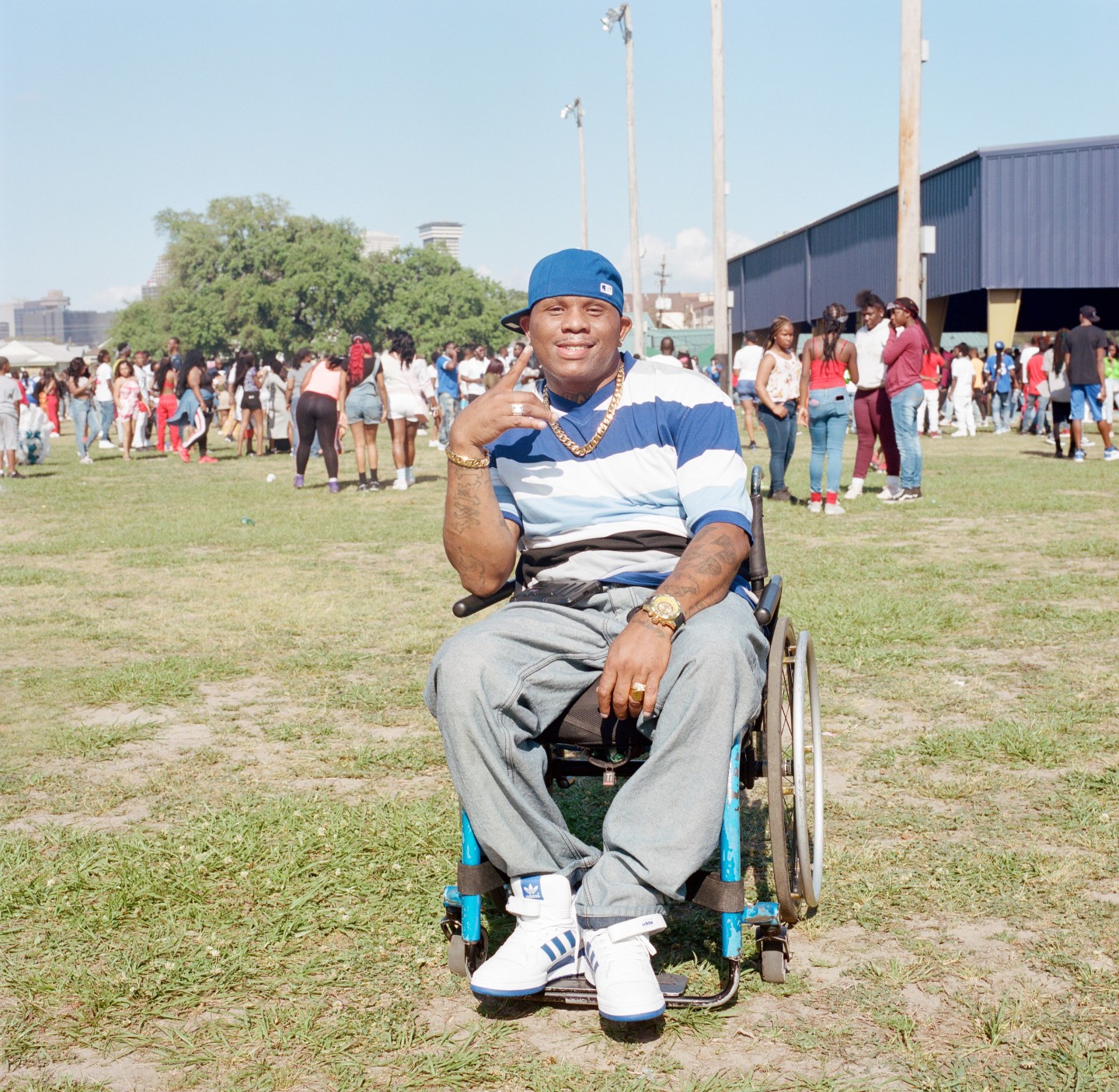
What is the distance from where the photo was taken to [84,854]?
3.96 m

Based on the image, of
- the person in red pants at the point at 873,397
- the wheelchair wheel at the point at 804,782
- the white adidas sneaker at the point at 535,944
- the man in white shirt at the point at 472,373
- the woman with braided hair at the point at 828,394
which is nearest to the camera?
the white adidas sneaker at the point at 535,944

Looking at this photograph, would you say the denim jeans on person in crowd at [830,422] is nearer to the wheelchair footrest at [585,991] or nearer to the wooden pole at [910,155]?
the wooden pole at [910,155]

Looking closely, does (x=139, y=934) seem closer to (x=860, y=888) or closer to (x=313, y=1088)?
(x=313, y=1088)

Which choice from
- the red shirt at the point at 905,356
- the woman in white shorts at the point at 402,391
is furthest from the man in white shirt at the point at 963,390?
the woman in white shorts at the point at 402,391

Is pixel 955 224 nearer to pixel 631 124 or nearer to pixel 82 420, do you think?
pixel 631 124

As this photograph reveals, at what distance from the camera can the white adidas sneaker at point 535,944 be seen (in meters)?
2.90

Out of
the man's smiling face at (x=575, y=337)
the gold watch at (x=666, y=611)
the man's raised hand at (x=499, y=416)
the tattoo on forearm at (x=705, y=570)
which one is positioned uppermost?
the man's smiling face at (x=575, y=337)

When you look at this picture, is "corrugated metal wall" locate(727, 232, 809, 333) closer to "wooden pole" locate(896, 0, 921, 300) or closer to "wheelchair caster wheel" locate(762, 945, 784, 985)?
"wooden pole" locate(896, 0, 921, 300)

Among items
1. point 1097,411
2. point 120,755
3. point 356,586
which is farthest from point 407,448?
point 120,755

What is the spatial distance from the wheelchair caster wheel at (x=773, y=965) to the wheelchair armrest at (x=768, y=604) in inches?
29.7

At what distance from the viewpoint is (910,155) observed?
16.6m

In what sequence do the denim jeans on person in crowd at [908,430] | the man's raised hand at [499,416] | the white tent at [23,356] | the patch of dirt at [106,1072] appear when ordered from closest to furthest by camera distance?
the patch of dirt at [106,1072] < the man's raised hand at [499,416] < the denim jeans on person in crowd at [908,430] < the white tent at [23,356]

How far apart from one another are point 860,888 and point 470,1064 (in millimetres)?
1345

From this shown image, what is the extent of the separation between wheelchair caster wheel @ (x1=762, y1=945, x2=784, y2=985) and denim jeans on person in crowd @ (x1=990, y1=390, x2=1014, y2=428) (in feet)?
81.5
